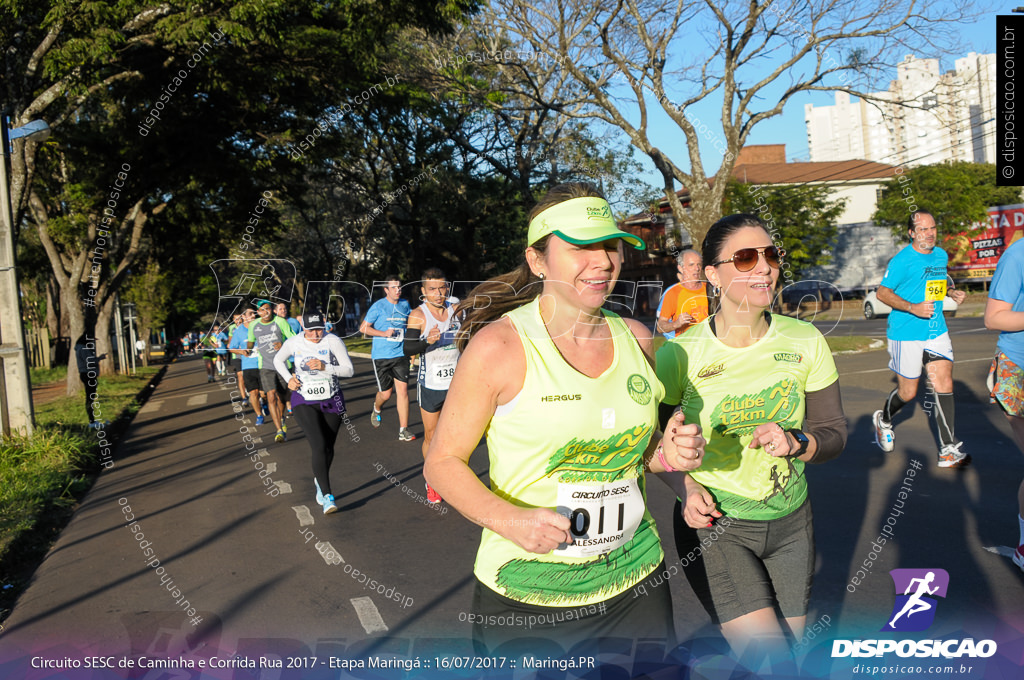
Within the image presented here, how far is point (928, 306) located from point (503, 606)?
19.1 ft

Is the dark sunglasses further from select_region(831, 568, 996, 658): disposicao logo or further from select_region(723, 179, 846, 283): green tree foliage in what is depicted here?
select_region(723, 179, 846, 283): green tree foliage

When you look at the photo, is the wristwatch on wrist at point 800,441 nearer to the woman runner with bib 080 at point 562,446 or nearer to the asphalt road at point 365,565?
the woman runner with bib 080 at point 562,446

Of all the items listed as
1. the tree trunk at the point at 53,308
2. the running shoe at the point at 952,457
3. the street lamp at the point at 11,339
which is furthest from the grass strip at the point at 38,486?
the tree trunk at the point at 53,308

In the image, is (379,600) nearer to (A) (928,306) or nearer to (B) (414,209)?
(A) (928,306)

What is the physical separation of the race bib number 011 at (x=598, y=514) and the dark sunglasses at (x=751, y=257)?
3.24 ft

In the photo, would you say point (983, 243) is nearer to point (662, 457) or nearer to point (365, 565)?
point (365, 565)

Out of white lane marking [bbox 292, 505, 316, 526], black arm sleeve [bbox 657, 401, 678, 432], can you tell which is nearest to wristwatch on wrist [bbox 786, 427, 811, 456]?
black arm sleeve [bbox 657, 401, 678, 432]

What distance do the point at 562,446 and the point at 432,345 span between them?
6374 mm

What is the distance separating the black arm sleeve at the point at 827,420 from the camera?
113 inches

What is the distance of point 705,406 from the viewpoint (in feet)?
9.53

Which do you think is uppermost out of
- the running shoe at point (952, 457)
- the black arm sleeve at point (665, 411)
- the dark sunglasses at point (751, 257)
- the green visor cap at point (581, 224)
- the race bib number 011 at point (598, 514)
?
the green visor cap at point (581, 224)

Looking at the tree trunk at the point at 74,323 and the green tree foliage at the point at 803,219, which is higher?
Answer: the green tree foliage at the point at 803,219

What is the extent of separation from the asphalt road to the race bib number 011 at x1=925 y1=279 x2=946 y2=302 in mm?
1410

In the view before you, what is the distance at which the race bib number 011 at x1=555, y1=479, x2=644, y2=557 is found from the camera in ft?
7.54
